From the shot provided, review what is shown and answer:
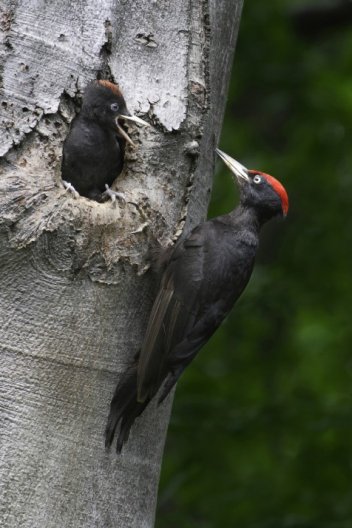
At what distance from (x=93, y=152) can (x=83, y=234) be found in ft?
2.59

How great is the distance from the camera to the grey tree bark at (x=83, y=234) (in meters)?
2.66

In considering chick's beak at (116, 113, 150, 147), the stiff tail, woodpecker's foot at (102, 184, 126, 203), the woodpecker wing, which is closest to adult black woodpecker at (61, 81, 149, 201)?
chick's beak at (116, 113, 150, 147)

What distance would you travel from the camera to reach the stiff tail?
9.07 feet

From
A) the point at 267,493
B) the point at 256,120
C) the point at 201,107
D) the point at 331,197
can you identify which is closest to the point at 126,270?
the point at 201,107

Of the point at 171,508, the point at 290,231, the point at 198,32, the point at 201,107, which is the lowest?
the point at 171,508

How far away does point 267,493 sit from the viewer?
5.00 meters

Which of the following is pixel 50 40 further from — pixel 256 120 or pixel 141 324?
pixel 256 120

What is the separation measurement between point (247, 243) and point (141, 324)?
1.05 m

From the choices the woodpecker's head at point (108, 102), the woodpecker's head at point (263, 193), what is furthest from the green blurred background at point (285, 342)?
the woodpecker's head at point (108, 102)

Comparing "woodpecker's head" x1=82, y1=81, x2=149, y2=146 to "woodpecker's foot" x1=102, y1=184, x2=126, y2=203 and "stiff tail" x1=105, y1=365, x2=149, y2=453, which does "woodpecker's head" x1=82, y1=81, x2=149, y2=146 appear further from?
"stiff tail" x1=105, y1=365, x2=149, y2=453

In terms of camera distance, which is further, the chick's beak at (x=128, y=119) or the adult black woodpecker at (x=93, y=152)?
the adult black woodpecker at (x=93, y=152)

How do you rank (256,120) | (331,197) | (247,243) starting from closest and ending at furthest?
(247,243) → (331,197) → (256,120)

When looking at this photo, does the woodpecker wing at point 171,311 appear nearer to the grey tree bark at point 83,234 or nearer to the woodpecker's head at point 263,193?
the grey tree bark at point 83,234

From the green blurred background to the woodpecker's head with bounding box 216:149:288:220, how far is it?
1275mm
